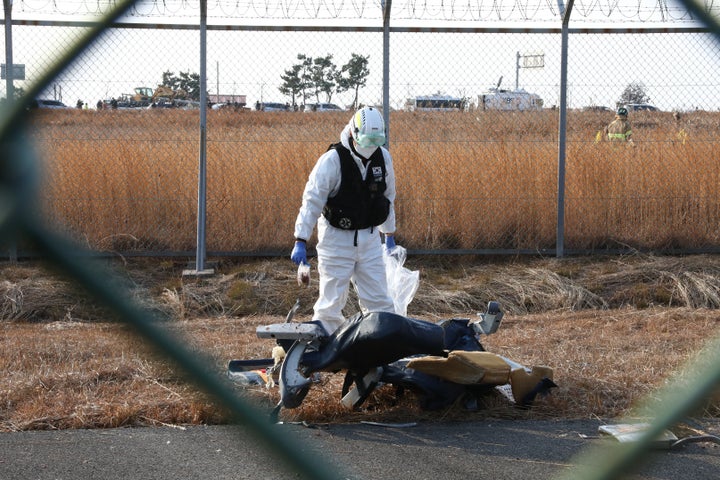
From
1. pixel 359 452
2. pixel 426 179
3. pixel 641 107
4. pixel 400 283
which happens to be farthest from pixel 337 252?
pixel 641 107

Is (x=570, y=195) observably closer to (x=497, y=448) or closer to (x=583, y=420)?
(x=583, y=420)

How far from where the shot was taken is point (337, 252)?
5680mm

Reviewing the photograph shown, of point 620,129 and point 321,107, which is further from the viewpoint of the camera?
point 620,129

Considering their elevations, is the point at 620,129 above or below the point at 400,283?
above

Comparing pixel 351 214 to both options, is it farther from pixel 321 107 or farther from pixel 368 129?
pixel 321 107

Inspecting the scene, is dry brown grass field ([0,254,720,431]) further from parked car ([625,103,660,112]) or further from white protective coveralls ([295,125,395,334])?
Answer: parked car ([625,103,660,112])

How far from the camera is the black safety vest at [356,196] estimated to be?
559 cm

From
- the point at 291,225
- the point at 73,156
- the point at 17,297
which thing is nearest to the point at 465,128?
the point at 291,225

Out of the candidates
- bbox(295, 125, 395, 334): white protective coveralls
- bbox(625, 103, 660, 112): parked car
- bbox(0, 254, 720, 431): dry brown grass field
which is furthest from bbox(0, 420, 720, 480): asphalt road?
bbox(625, 103, 660, 112): parked car

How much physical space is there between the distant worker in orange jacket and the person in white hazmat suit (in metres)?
4.30

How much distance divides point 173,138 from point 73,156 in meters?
1.00

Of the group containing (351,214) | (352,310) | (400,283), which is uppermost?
(351,214)

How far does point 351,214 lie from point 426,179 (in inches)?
144

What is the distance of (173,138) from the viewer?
891 centimetres
